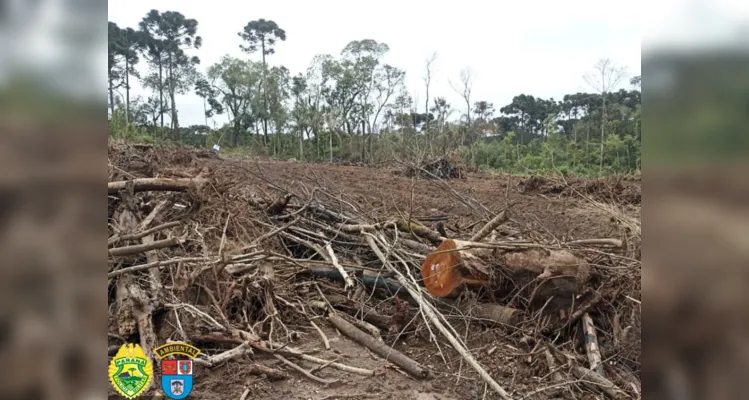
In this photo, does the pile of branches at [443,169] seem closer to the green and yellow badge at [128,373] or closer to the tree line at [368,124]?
the tree line at [368,124]

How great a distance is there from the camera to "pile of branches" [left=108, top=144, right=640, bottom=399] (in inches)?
104

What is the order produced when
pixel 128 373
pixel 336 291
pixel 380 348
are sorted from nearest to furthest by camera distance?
1. pixel 128 373
2. pixel 380 348
3. pixel 336 291

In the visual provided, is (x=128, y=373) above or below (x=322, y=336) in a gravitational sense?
above

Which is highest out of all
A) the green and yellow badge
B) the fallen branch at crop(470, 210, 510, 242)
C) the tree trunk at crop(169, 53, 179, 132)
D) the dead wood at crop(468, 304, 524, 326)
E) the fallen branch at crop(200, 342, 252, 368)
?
the tree trunk at crop(169, 53, 179, 132)

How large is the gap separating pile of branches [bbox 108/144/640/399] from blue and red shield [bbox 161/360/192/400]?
1.69 ft

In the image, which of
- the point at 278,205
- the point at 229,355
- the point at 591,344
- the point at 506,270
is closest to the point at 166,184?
the point at 278,205

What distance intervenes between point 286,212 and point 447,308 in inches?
73.4

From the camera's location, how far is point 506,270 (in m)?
3.18

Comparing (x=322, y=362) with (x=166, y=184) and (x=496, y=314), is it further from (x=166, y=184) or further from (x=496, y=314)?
(x=166, y=184)

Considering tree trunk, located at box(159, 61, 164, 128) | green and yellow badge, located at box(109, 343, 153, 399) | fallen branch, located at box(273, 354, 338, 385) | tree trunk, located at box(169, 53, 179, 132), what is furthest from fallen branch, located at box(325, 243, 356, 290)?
tree trunk, located at box(159, 61, 164, 128)

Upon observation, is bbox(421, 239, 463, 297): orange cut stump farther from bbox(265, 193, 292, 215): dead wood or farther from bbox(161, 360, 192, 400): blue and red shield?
bbox(161, 360, 192, 400): blue and red shield

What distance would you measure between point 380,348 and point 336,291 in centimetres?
83
